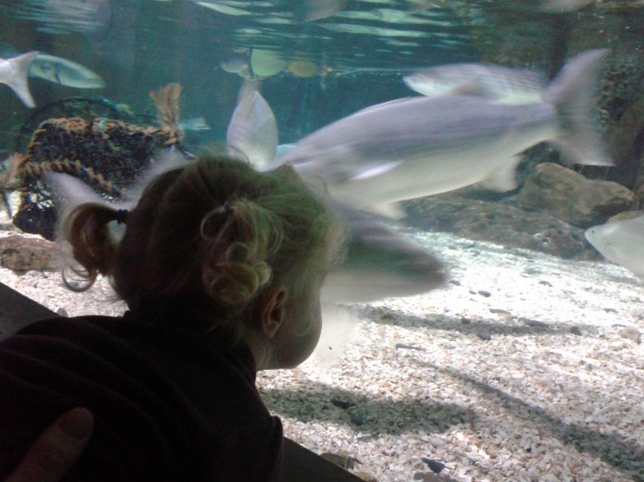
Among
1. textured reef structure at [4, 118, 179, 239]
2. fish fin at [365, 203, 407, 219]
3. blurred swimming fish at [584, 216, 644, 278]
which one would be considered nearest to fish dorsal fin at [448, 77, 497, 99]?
fish fin at [365, 203, 407, 219]

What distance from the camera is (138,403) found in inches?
29.0

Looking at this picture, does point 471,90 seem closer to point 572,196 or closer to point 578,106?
point 578,106

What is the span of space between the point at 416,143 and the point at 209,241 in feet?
5.71

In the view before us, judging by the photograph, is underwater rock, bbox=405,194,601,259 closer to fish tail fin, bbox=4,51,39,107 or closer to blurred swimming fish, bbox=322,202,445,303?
blurred swimming fish, bbox=322,202,445,303

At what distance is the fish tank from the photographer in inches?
68.8

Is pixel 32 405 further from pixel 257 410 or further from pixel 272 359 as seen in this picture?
pixel 272 359

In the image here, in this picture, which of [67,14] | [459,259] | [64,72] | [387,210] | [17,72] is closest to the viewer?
[387,210]

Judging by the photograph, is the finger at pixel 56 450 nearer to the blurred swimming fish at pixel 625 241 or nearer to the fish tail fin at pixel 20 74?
the blurred swimming fish at pixel 625 241

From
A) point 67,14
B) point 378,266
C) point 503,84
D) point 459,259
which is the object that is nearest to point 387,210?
point 378,266

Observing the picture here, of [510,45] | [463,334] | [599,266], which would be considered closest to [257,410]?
[463,334]

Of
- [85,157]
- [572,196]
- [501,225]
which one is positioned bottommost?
[501,225]

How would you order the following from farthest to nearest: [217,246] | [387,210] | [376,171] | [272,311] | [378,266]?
[387,210]
[376,171]
[378,266]
[272,311]
[217,246]

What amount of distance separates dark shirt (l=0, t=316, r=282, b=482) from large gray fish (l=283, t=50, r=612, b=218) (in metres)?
1.54

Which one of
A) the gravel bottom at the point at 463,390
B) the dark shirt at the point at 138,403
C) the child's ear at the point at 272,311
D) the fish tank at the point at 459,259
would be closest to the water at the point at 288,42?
the fish tank at the point at 459,259
